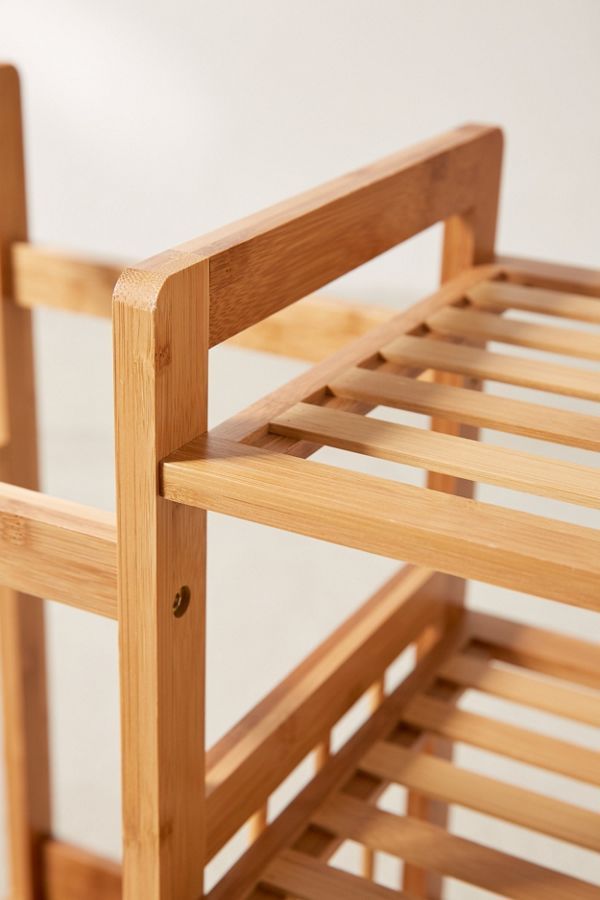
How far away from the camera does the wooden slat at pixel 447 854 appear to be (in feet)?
2.75

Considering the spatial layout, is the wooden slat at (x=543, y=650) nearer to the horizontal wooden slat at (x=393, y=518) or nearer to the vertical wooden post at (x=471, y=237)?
the vertical wooden post at (x=471, y=237)

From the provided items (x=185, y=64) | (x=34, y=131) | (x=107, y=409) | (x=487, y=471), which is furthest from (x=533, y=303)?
(x=34, y=131)

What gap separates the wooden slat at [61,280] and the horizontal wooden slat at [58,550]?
0.46 metres

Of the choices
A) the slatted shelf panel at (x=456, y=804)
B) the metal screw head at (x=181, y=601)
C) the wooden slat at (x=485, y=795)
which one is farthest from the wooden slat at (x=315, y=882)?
the metal screw head at (x=181, y=601)

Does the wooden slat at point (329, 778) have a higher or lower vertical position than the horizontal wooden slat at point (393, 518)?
lower

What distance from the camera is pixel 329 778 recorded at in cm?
98

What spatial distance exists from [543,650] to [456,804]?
30 cm

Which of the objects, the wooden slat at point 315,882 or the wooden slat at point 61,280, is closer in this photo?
the wooden slat at point 315,882

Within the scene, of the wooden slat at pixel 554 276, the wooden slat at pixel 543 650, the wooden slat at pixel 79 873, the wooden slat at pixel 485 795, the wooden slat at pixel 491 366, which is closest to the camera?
the wooden slat at pixel 491 366

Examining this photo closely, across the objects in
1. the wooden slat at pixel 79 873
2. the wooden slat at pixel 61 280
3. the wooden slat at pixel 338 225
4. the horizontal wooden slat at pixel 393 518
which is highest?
the wooden slat at pixel 338 225

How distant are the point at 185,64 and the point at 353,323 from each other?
2.93 meters

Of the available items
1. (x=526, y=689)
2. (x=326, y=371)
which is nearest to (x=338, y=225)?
(x=326, y=371)

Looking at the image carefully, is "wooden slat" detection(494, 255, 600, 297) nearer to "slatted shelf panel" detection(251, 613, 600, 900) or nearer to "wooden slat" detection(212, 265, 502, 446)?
"wooden slat" detection(212, 265, 502, 446)

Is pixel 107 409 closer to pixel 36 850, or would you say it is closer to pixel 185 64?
pixel 185 64
